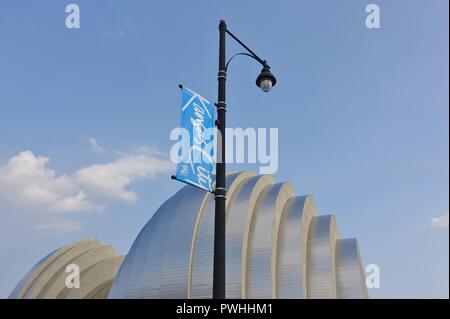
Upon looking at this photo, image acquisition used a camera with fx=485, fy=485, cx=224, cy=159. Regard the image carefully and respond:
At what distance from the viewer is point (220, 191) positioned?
909 centimetres

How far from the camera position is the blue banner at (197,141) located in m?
8.69

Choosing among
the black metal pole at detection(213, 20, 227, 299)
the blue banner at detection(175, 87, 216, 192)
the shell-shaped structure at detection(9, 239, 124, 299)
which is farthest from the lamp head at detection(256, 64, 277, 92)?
the shell-shaped structure at detection(9, 239, 124, 299)

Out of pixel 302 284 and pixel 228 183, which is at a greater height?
pixel 228 183

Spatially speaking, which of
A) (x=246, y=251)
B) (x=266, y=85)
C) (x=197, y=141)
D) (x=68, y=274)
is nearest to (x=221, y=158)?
(x=197, y=141)

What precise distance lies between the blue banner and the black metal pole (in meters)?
0.15

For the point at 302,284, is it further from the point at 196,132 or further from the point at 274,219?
the point at 196,132

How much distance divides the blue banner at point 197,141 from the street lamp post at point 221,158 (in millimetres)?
161

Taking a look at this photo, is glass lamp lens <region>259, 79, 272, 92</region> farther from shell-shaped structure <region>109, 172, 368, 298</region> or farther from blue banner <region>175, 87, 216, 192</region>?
shell-shaped structure <region>109, 172, 368, 298</region>

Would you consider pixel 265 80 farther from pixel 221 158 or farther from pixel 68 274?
pixel 68 274

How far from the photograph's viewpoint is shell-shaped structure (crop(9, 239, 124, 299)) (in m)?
51.7
